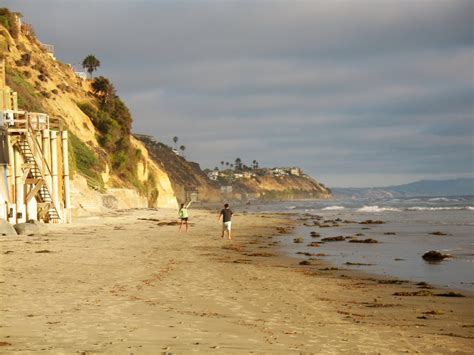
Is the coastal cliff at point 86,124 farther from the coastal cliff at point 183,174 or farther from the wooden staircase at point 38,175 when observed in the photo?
the coastal cliff at point 183,174

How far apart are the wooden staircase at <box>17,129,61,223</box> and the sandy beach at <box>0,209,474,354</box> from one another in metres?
13.2

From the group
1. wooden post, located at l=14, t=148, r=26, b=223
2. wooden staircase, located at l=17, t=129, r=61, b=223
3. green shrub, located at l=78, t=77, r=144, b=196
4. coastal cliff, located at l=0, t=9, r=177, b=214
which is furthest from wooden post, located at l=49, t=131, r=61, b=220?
green shrub, located at l=78, t=77, r=144, b=196

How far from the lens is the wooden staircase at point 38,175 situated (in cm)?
3164

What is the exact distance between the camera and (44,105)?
56344mm

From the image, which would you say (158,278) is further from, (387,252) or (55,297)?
(387,252)

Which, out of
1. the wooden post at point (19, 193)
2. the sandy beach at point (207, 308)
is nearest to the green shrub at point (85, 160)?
the wooden post at point (19, 193)

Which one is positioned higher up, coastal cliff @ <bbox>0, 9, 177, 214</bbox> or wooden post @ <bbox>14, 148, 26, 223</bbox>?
coastal cliff @ <bbox>0, 9, 177, 214</bbox>

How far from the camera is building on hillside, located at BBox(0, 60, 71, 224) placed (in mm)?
30094

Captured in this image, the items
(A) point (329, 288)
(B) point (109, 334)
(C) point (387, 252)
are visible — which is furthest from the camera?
(C) point (387, 252)

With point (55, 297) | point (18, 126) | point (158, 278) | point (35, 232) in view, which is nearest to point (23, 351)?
point (55, 297)

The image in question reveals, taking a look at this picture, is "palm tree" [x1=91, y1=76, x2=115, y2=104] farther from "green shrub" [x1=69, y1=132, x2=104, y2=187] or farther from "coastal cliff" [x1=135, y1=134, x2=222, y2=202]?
"coastal cliff" [x1=135, y1=134, x2=222, y2=202]

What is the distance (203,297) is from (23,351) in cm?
504

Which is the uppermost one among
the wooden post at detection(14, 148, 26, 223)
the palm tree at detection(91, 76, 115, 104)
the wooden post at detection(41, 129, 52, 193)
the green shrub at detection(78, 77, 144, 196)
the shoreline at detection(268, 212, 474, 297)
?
the palm tree at detection(91, 76, 115, 104)

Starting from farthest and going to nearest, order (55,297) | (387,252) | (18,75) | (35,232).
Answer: (18,75)
(35,232)
(387,252)
(55,297)
